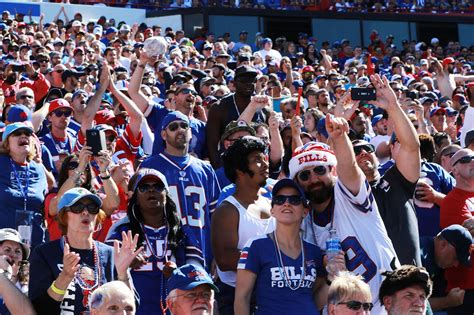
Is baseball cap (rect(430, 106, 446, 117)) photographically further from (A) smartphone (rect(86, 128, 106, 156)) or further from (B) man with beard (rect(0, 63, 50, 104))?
(A) smartphone (rect(86, 128, 106, 156))

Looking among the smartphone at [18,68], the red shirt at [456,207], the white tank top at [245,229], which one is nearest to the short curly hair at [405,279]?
the white tank top at [245,229]

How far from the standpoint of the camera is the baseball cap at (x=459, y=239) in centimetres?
771

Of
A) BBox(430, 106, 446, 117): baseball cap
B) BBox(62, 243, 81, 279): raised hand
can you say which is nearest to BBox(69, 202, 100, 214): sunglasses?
BBox(62, 243, 81, 279): raised hand

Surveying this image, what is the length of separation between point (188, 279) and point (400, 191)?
1.85 m

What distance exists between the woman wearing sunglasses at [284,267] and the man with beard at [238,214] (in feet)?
1.50

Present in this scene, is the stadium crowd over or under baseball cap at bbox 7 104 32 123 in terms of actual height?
under

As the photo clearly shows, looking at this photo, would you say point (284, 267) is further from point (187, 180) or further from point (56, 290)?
point (187, 180)

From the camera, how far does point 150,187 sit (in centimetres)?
680

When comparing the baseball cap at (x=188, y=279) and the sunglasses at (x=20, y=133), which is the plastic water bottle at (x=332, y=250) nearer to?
the baseball cap at (x=188, y=279)

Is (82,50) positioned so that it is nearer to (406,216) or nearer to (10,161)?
(10,161)

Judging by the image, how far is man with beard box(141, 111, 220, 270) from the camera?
768cm

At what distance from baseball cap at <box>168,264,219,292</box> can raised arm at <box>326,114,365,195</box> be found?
121 cm

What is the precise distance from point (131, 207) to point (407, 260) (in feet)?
6.05

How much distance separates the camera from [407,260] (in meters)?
6.75
